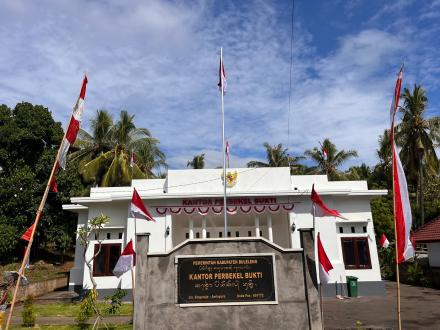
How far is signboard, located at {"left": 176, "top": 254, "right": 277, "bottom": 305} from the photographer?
8547mm

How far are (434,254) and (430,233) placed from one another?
1.15m

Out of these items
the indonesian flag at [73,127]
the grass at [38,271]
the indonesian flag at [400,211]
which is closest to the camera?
the indonesian flag at [400,211]

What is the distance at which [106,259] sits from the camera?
686 inches

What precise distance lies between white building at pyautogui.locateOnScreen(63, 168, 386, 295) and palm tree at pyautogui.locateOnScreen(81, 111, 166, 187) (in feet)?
22.4

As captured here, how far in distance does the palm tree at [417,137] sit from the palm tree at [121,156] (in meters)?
20.6

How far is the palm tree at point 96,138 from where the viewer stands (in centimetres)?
2892

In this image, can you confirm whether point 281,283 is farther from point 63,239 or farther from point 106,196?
point 63,239

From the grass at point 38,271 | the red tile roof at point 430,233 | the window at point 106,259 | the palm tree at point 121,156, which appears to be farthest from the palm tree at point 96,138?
the red tile roof at point 430,233

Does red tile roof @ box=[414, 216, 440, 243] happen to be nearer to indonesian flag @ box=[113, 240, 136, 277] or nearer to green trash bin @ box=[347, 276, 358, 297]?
green trash bin @ box=[347, 276, 358, 297]

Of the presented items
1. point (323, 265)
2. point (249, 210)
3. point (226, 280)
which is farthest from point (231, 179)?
point (226, 280)

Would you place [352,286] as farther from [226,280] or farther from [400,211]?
[400,211]

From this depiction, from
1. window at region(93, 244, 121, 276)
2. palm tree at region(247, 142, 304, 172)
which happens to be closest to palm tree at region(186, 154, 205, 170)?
palm tree at region(247, 142, 304, 172)

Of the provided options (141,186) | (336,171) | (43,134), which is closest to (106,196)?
(141,186)

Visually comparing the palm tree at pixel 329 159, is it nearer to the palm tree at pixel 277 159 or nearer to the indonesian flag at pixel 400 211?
the palm tree at pixel 277 159
